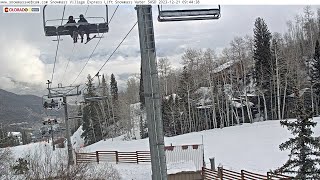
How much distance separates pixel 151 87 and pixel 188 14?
41.3 inches

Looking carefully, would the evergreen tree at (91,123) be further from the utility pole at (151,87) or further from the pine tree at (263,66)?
the utility pole at (151,87)

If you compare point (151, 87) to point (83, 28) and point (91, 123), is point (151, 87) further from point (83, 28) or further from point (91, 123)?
point (91, 123)

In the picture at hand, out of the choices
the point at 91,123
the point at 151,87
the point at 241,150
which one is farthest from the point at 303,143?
the point at 91,123

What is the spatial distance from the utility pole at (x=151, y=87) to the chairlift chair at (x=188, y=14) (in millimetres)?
175

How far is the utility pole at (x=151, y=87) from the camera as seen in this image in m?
5.09

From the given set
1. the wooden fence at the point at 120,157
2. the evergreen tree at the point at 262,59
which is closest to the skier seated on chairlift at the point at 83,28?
the wooden fence at the point at 120,157

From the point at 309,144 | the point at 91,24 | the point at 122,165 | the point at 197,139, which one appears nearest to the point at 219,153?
the point at 122,165

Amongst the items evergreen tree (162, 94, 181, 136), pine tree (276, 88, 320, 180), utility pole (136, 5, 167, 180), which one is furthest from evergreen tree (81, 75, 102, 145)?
utility pole (136, 5, 167, 180)

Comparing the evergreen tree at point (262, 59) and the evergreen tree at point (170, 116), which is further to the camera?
the evergreen tree at point (170, 116)

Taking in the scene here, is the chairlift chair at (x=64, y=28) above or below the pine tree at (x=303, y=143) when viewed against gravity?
above

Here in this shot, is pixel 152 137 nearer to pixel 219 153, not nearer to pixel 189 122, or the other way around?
pixel 219 153

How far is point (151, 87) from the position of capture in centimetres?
519

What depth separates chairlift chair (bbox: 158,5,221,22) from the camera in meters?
5.09

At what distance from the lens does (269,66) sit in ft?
135
